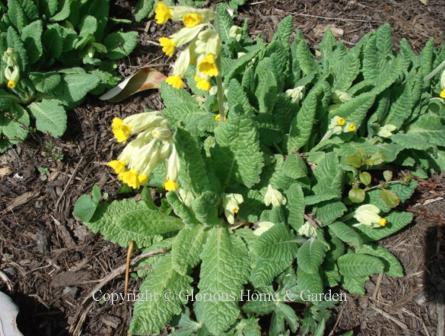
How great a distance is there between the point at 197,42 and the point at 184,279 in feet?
4.87

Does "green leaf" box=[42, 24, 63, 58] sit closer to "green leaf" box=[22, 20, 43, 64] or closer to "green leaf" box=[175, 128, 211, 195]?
"green leaf" box=[22, 20, 43, 64]

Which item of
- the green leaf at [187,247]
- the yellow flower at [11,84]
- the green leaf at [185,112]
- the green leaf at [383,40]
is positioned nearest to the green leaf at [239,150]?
the green leaf at [185,112]

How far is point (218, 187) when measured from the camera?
314 cm

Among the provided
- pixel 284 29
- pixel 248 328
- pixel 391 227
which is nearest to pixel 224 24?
pixel 284 29

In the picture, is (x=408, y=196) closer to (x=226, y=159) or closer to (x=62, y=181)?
(x=226, y=159)

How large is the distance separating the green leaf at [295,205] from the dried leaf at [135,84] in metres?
1.68

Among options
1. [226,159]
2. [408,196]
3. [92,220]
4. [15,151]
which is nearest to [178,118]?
[226,159]

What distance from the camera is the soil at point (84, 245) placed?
3.21m

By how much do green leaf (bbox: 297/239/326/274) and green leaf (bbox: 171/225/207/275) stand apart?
0.63m

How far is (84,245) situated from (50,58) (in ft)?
5.43

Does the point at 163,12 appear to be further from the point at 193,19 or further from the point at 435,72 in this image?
the point at 435,72

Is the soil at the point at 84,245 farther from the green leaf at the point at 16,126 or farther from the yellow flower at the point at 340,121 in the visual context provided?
the yellow flower at the point at 340,121

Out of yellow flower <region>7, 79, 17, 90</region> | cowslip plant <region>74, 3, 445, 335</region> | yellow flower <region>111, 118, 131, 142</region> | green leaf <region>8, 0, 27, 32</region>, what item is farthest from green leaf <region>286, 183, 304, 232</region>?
green leaf <region>8, 0, 27, 32</region>

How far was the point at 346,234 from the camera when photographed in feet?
9.82
